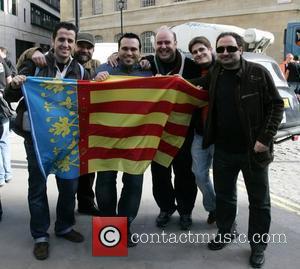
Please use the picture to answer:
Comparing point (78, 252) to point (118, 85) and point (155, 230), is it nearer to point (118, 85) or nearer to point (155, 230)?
point (155, 230)

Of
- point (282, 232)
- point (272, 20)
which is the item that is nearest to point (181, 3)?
point (272, 20)

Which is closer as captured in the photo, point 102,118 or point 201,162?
point 102,118

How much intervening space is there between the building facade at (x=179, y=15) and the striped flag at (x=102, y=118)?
953 inches

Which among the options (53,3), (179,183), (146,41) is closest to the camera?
(179,183)

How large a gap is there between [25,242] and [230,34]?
2.81m

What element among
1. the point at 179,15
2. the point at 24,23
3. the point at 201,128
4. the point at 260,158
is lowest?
the point at 260,158

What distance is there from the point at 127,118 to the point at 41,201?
113cm

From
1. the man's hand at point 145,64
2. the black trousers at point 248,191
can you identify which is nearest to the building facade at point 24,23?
the man's hand at point 145,64

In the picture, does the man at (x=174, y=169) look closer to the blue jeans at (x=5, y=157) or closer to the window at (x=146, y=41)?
the blue jeans at (x=5, y=157)

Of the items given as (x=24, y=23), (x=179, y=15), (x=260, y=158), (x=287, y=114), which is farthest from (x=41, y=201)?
(x=24, y=23)

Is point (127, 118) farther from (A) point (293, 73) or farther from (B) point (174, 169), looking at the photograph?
(A) point (293, 73)

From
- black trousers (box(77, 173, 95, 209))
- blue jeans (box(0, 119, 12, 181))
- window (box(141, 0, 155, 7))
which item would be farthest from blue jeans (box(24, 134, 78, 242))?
window (box(141, 0, 155, 7))

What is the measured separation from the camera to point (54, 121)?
414 cm

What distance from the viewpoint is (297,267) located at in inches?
159
